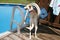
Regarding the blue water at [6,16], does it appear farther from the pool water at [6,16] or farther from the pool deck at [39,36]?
the pool deck at [39,36]

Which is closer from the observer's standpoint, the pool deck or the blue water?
the pool deck

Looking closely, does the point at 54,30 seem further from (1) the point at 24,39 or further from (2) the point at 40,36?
(1) the point at 24,39

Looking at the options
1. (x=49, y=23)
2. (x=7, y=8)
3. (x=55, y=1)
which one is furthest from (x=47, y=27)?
(x=7, y=8)

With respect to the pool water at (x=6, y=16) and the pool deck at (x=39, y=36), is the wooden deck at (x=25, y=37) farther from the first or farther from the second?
the pool water at (x=6, y=16)

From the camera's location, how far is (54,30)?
457 cm

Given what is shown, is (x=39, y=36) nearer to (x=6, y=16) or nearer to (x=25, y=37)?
(x=25, y=37)

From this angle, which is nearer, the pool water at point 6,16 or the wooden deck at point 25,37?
the wooden deck at point 25,37

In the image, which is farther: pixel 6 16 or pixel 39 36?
pixel 6 16

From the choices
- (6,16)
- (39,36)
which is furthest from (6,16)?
(39,36)

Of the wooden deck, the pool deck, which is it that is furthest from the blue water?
the wooden deck

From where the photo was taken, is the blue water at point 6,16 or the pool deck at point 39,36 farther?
the blue water at point 6,16

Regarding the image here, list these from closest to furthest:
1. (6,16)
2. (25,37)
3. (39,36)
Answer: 1. (25,37)
2. (39,36)
3. (6,16)

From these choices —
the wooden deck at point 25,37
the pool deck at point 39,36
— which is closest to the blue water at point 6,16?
the pool deck at point 39,36

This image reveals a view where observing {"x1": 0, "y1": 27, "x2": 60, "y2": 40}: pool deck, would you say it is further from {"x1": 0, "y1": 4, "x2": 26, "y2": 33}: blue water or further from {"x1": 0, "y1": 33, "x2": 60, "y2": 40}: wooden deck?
{"x1": 0, "y1": 4, "x2": 26, "y2": 33}: blue water
